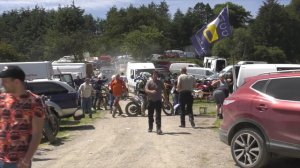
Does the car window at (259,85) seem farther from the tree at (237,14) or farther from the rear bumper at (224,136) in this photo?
the tree at (237,14)

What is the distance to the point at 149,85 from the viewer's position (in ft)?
46.4

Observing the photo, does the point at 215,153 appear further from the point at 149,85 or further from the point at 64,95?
the point at 64,95

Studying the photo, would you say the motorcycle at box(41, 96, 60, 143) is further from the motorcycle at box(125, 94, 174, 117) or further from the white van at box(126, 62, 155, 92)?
the white van at box(126, 62, 155, 92)

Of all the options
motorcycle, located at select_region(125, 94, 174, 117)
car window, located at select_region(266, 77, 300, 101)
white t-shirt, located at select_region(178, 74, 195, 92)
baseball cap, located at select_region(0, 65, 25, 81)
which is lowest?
motorcycle, located at select_region(125, 94, 174, 117)

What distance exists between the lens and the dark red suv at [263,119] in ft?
25.3

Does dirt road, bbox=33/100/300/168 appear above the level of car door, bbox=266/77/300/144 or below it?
below

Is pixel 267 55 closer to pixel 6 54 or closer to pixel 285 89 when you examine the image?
pixel 6 54

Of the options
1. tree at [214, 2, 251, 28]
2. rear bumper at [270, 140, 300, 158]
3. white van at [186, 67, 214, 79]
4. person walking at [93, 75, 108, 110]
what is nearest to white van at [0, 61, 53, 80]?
person walking at [93, 75, 108, 110]

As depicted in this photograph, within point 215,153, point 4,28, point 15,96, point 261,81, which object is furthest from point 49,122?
point 4,28

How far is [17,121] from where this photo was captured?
4695 millimetres

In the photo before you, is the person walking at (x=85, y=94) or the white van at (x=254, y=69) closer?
the white van at (x=254, y=69)

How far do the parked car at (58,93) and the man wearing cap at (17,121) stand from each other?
472 inches

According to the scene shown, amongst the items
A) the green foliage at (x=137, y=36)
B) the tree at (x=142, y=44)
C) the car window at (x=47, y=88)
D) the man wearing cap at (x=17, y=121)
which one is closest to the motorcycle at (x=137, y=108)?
the car window at (x=47, y=88)

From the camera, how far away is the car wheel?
823 cm
